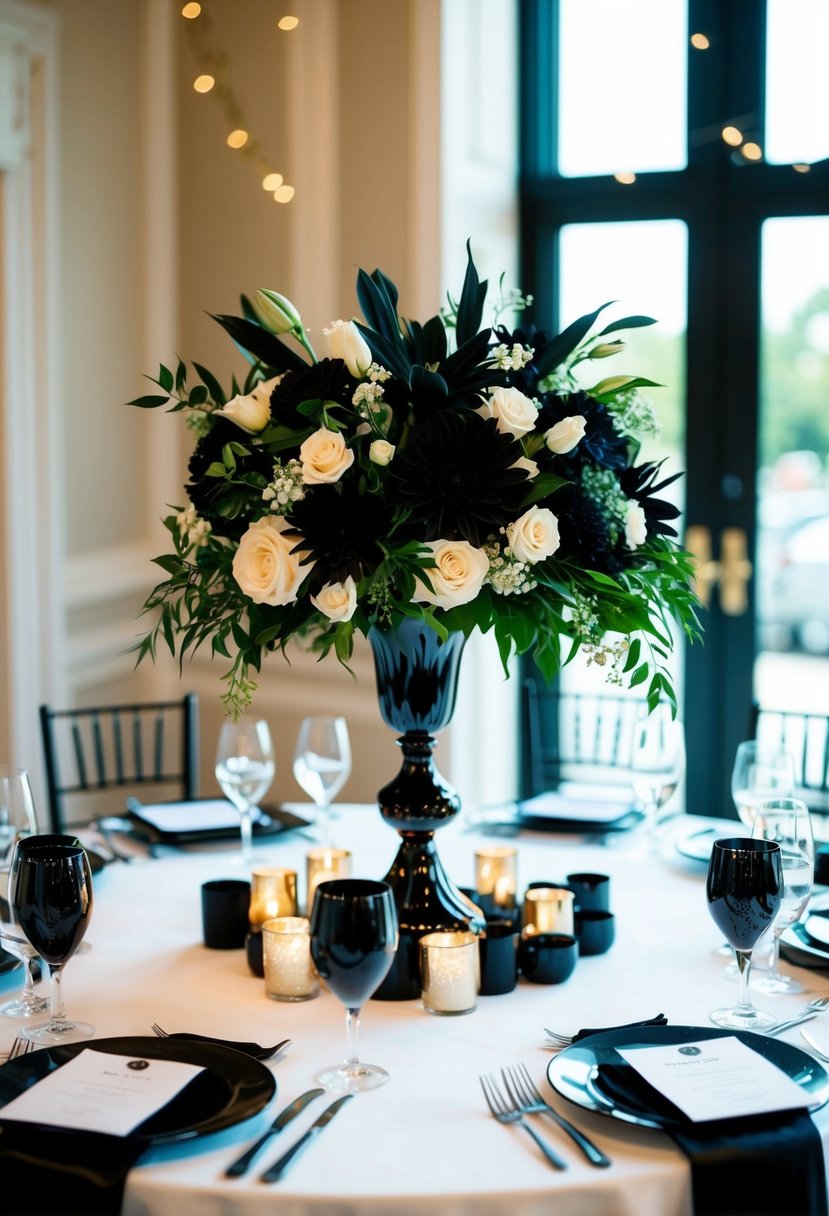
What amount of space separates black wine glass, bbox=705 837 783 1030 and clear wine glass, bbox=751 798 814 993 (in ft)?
0.11

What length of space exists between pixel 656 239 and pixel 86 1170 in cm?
310

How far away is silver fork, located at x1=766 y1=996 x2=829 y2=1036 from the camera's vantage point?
53.9 inches

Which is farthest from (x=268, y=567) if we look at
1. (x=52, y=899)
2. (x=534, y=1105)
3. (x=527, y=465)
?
(x=534, y=1105)

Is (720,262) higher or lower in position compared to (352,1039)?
higher

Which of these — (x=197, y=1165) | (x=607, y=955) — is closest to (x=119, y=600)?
(x=607, y=955)

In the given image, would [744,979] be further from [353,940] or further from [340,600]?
[340,600]

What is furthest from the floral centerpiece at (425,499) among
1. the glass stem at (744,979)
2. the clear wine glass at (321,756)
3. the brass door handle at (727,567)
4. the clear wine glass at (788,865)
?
the brass door handle at (727,567)

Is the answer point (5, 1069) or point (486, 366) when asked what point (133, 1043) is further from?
point (486, 366)

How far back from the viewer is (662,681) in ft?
5.08

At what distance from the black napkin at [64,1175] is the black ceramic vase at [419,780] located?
53cm

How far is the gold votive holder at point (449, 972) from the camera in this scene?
1426 millimetres

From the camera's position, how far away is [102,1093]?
46.1 inches

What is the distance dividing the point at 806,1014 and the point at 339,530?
2.35 ft

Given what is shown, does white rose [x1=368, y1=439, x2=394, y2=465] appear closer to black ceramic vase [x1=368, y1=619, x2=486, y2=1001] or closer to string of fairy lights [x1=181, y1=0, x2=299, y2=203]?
black ceramic vase [x1=368, y1=619, x2=486, y2=1001]
